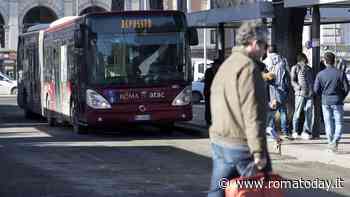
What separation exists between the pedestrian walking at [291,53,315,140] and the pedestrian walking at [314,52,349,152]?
90.2 inches

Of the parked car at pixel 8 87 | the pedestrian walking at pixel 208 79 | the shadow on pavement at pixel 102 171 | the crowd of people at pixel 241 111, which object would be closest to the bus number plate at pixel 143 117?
the pedestrian walking at pixel 208 79

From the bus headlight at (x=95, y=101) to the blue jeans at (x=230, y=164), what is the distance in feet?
42.3

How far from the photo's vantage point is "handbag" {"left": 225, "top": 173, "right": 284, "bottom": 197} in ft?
20.4

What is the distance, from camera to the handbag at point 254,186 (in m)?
6.23

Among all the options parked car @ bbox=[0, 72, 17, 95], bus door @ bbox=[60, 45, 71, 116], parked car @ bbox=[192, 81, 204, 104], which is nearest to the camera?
bus door @ bbox=[60, 45, 71, 116]

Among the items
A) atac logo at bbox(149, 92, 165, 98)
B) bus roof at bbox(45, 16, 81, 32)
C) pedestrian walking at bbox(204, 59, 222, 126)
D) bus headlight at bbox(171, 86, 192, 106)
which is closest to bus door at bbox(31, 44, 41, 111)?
bus roof at bbox(45, 16, 81, 32)

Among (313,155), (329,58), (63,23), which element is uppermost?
(63,23)

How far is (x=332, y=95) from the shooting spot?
1493 centimetres

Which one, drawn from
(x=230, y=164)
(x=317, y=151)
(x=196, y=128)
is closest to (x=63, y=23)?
(x=196, y=128)

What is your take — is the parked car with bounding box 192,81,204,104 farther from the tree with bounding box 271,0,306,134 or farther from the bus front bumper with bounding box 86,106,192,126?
the tree with bounding box 271,0,306,134

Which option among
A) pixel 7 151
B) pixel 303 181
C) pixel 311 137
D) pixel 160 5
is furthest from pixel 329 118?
pixel 160 5

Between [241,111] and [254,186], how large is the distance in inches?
22.0

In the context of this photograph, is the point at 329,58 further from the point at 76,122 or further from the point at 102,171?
the point at 76,122

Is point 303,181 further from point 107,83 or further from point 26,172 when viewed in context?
point 107,83
